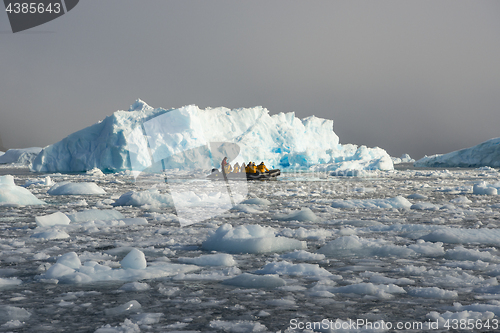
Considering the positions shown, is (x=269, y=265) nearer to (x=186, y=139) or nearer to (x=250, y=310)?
(x=250, y=310)

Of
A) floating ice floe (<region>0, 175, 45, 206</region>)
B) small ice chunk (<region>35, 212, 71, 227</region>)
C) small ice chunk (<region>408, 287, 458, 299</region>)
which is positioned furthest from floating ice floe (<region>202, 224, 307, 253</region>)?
floating ice floe (<region>0, 175, 45, 206</region>)

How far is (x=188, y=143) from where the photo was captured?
33.1 metres

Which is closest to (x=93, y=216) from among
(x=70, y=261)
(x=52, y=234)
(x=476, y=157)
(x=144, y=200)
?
(x=52, y=234)

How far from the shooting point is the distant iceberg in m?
45.4

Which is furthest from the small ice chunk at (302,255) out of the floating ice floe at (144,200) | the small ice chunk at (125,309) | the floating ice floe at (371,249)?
the floating ice floe at (144,200)

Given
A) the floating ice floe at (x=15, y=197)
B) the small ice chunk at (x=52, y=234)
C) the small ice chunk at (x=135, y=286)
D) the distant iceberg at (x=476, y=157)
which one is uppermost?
the distant iceberg at (x=476, y=157)

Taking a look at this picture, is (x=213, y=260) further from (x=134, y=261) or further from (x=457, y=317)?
(x=457, y=317)

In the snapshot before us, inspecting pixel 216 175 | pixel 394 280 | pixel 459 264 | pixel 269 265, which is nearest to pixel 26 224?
pixel 269 265

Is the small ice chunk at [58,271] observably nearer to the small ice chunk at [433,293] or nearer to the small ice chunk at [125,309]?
the small ice chunk at [125,309]

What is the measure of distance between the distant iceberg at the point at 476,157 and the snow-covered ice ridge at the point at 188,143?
1507cm

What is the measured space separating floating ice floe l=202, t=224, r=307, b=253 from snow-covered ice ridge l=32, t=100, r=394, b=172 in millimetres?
28813

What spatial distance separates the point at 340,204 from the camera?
9.00m

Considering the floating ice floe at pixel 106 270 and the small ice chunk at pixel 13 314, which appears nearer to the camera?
the small ice chunk at pixel 13 314

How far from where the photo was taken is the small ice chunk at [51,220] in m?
5.78
